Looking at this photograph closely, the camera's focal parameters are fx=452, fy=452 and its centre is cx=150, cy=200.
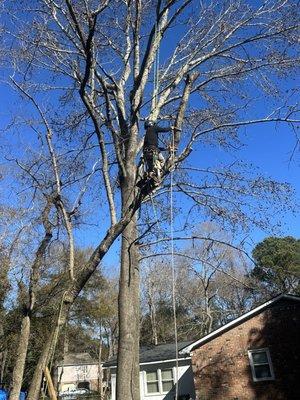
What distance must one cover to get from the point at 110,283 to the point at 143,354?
16.5 metres

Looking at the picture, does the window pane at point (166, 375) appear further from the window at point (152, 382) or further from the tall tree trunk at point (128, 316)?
the tall tree trunk at point (128, 316)

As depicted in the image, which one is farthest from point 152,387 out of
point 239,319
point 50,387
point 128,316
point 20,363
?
point 50,387

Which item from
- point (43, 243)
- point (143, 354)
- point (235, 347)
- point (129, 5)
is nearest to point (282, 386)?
point (235, 347)

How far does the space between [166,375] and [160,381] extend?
16.7 inches

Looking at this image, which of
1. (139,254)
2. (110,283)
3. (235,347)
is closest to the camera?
(139,254)

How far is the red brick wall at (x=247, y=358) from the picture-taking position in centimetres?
1745

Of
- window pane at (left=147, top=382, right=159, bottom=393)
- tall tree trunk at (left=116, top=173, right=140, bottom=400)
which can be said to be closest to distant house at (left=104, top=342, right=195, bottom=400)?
window pane at (left=147, top=382, right=159, bottom=393)

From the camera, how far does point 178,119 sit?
22.8 feet

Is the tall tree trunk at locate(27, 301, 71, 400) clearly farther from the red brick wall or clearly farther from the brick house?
the red brick wall

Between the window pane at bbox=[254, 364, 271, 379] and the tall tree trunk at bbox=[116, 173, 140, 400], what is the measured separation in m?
11.8

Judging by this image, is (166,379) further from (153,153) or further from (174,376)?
(153,153)

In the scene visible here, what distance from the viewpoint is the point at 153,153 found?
671 cm

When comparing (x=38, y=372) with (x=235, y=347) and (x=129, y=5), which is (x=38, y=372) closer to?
(x=129, y=5)

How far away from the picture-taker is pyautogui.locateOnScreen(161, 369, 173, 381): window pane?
908 inches
